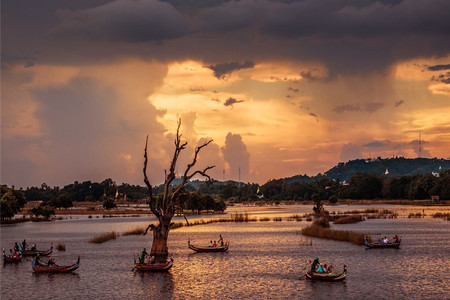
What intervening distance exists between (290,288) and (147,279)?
44.8 feet

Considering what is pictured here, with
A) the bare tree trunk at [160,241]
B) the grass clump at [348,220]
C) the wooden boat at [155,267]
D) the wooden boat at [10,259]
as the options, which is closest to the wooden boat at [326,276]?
the wooden boat at [155,267]

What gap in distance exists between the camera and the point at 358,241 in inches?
2918

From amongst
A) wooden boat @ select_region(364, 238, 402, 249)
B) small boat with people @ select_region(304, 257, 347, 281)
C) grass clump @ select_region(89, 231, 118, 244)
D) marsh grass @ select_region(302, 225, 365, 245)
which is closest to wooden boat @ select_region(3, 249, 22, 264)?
grass clump @ select_region(89, 231, 118, 244)

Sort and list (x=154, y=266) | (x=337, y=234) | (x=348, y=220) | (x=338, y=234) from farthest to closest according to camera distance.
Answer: (x=348, y=220) → (x=337, y=234) → (x=338, y=234) → (x=154, y=266)

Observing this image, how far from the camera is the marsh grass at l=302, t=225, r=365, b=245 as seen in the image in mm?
75169

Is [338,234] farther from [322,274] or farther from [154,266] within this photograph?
[154,266]

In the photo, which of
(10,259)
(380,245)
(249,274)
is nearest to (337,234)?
(380,245)

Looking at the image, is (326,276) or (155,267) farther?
(155,267)

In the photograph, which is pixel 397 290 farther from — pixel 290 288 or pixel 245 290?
pixel 245 290

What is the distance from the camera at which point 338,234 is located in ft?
268

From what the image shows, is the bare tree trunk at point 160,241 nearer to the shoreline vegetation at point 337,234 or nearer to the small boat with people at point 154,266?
the small boat with people at point 154,266

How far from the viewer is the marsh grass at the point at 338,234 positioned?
75.2 metres

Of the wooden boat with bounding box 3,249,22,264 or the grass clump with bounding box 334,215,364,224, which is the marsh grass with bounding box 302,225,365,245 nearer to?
the grass clump with bounding box 334,215,364,224

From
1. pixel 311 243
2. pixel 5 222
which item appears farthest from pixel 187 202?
pixel 311 243
